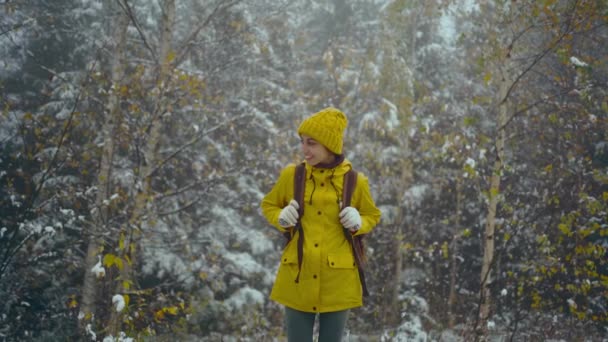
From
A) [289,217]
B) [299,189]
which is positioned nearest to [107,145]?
[299,189]

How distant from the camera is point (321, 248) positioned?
8.91ft

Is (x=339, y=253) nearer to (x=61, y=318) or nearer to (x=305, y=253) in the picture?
(x=305, y=253)

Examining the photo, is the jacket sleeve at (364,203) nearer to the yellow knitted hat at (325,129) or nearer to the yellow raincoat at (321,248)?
the yellow raincoat at (321,248)

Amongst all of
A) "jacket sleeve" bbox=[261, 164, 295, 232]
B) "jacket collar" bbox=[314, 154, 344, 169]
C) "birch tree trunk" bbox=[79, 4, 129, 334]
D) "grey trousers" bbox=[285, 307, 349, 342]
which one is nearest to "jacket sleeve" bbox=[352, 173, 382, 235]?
"jacket collar" bbox=[314, 154, 344, 169]

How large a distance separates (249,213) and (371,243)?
3490 millimetres

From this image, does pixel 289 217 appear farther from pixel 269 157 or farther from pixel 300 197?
pixel 269 157

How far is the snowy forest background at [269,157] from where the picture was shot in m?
6.73

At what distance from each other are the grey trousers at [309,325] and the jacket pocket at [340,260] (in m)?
0.28

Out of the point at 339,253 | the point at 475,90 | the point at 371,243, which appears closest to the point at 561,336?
the point at 371,243

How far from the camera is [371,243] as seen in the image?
12930 mm

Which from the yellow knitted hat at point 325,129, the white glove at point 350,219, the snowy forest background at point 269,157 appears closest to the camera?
the white glove at point 350,219

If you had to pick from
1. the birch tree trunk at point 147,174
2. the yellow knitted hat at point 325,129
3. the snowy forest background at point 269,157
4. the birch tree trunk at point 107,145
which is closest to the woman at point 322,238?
the yellow knitted hat at point 325,129

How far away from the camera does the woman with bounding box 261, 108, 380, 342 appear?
267 centimetres

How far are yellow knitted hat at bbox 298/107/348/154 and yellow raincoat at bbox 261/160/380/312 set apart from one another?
17 centimetres
